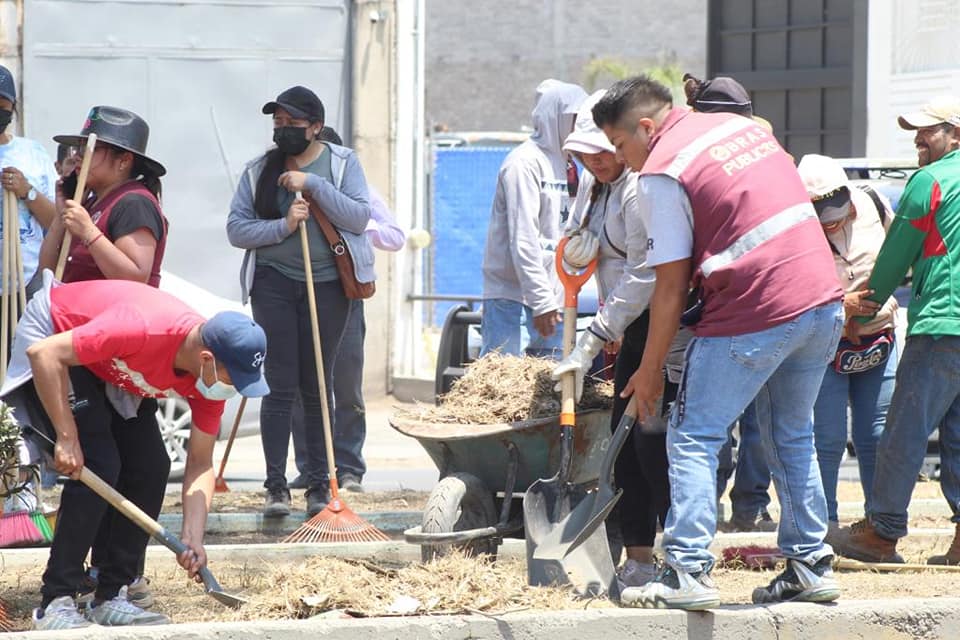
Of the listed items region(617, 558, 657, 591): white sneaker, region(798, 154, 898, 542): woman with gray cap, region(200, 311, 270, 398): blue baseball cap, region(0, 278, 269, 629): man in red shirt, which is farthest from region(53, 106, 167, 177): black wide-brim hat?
region(798, 154, 898, 542): woman with gray cap

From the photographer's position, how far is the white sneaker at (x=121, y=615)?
5.38 meters

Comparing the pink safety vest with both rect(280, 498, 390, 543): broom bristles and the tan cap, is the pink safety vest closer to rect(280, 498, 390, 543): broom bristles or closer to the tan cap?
the tan cap

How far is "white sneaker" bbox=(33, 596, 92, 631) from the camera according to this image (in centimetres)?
513

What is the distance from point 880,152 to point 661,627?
10.4 metres

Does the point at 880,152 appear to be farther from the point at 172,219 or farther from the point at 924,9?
the point at 172,219

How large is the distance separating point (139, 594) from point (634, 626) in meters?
1.91

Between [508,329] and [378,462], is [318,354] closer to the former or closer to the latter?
[508,329]

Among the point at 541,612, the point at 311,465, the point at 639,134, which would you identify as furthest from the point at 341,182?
the point at 541,612

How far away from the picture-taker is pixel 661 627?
5258 millimetres

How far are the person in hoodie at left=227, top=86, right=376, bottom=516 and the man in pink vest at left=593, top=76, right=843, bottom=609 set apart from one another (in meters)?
2.57

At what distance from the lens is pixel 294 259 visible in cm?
771

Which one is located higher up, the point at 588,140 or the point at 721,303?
the point at 588,140

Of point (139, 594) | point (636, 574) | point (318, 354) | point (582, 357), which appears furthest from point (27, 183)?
point (636, 574)

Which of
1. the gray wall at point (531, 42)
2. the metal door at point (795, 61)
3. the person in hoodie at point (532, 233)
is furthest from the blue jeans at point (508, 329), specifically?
the gray wall at point (531, 42)
